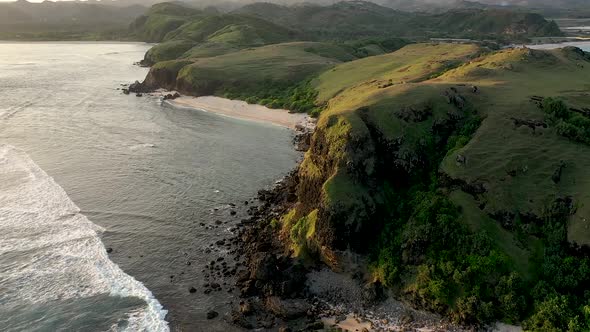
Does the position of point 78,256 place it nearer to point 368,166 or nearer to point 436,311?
point 368,166

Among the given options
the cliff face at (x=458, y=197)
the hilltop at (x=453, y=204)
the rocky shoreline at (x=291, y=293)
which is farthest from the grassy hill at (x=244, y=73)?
the rocky shoreline at (x=291, y=293)

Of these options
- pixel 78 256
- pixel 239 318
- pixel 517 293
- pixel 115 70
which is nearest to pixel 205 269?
pixel 239 318

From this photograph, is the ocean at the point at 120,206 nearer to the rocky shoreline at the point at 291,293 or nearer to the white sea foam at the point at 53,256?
the white sea foam at the point at 53,256

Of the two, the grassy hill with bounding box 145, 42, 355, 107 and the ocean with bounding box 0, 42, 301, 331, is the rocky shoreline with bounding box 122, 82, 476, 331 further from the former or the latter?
the grassy hill with bounding box 145, 42, 355, 107

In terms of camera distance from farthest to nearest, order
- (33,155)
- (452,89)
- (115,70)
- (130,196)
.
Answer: (115,70), (33,155), (130,196), (452,89)

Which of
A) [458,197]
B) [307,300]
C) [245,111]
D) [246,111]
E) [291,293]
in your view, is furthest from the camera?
[245,111]

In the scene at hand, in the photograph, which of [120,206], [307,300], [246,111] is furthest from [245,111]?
[307,300]

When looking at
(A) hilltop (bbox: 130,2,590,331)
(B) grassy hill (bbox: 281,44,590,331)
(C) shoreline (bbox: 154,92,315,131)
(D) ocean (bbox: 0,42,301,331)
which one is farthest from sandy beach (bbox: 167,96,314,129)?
(B) grassy hill (bbox: 281,44,590,331)

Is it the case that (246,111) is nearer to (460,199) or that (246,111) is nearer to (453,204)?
(460,199)
